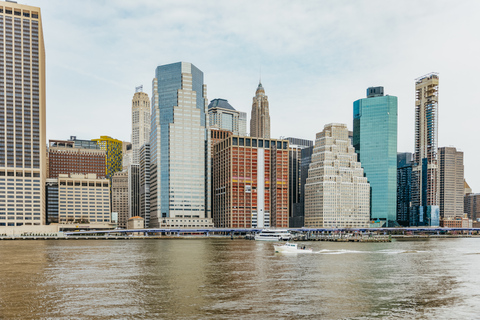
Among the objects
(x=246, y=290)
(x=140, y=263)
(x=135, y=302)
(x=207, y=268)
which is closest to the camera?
(x=135, y=302)

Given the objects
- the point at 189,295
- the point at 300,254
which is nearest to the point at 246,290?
the point at 189,295

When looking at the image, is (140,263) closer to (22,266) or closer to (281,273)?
(22,266)

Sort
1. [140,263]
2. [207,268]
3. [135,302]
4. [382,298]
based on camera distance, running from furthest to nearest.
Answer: [140,263] < [207,268] < [382,298] < [135,302]

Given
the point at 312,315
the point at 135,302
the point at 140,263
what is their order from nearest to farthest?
the point at 312,315 < the point at 135,302 < the point at 140,263

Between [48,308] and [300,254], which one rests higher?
[48,308]

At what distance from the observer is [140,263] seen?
12825 cm

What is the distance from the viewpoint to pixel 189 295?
7656 centimetres

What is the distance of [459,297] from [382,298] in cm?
1332

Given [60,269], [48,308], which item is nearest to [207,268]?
[60,269]

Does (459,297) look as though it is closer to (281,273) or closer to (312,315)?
(312,315)

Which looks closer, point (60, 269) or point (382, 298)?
point (382, 298)

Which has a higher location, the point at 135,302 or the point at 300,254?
the point at 135,302

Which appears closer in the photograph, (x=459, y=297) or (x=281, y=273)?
(x=459, y=297)

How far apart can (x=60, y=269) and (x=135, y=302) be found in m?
48.4
